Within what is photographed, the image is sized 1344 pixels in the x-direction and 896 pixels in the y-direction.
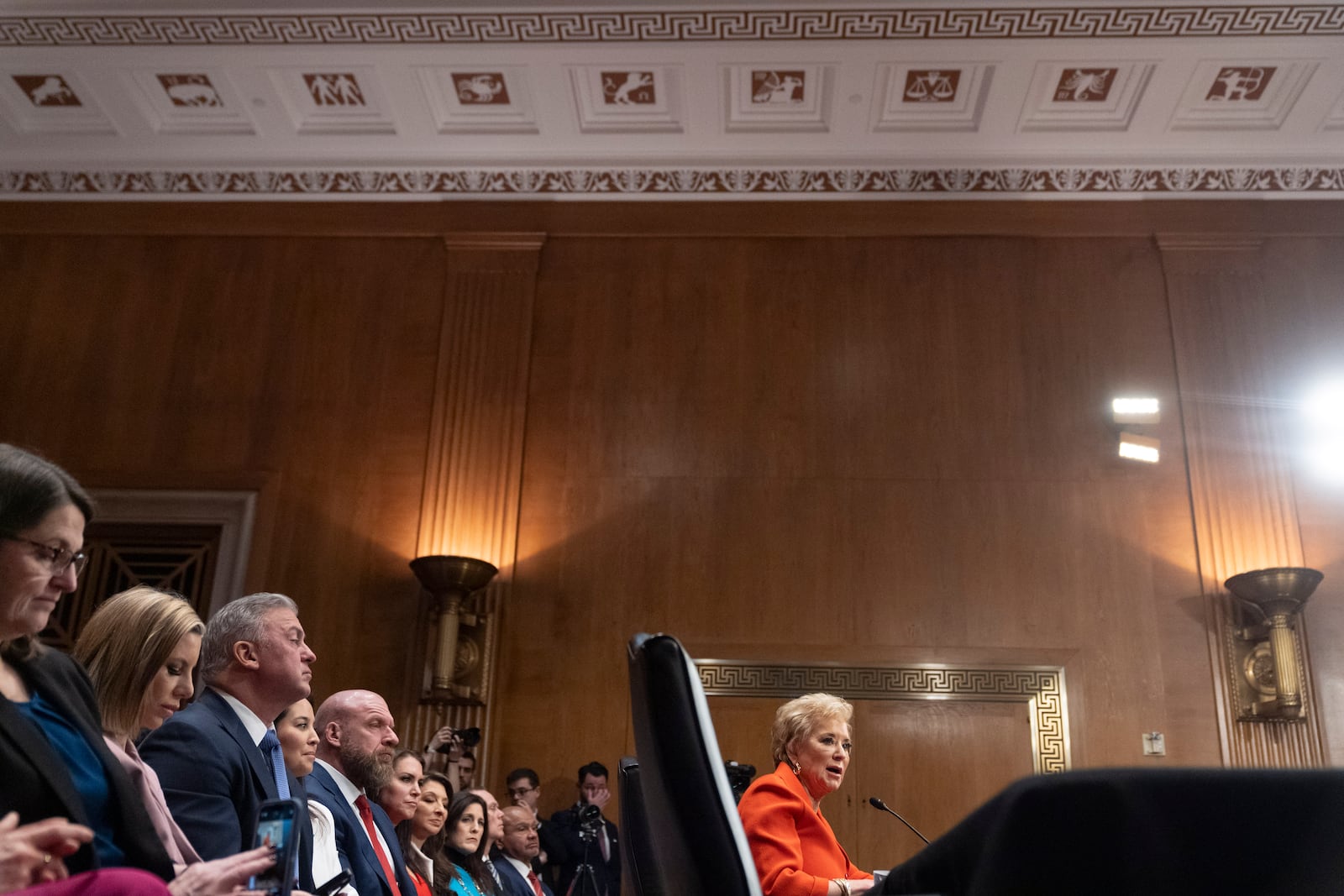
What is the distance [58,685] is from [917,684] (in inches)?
218

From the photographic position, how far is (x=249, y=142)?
811 cm

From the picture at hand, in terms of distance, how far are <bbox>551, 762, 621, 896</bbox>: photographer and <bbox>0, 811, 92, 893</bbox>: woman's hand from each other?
4322mm

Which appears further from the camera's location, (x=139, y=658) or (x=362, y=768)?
(x=362, y=768)

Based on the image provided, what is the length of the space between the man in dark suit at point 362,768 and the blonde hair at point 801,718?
1153 mm

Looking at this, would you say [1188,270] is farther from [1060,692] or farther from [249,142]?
[249,142]

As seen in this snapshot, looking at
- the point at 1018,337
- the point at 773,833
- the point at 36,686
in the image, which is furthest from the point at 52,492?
the point at 1018,337

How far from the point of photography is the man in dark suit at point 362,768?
3.30 metres

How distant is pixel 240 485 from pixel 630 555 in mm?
2537

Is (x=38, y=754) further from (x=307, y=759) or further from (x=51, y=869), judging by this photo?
(x=307, y=759)

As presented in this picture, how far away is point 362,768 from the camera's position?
140 inches

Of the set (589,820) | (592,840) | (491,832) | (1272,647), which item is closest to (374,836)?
(491,832)

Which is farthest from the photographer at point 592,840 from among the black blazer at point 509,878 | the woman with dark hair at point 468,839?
the woman with dark hair at point 468,839

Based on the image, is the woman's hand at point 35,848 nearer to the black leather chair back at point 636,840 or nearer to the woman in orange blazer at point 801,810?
the black leather chair back at point 636,840

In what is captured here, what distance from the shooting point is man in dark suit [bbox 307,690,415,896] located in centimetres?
330
